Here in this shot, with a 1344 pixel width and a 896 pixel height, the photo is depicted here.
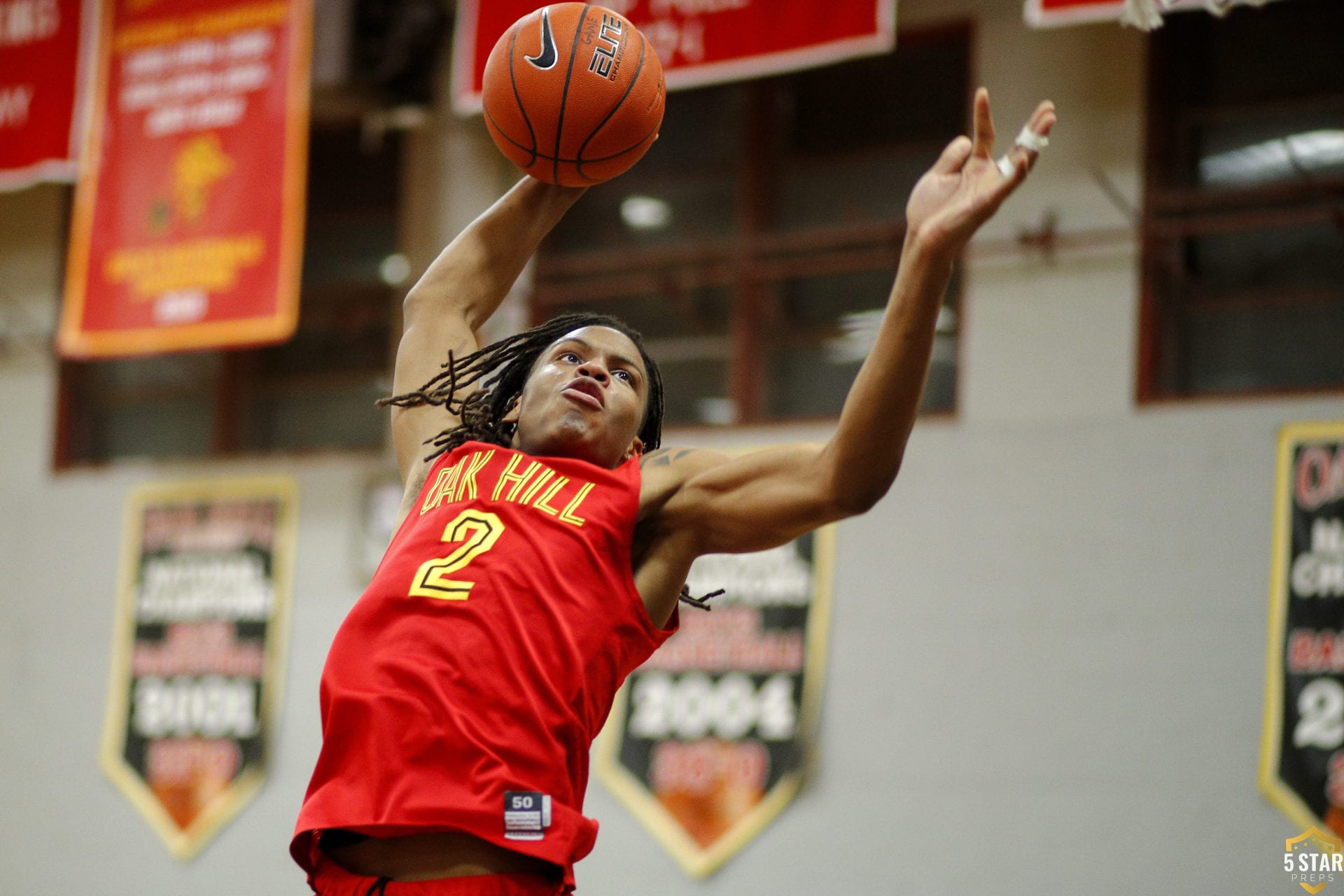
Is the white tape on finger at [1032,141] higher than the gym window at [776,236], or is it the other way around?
the gym window at [776,236]

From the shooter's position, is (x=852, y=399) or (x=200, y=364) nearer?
(x=852, y=399)

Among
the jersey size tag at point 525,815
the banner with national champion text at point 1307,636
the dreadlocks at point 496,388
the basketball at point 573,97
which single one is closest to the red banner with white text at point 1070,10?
the banner with national champion text at point 1307,636

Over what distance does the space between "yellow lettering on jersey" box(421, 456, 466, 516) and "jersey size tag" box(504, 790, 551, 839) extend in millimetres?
628

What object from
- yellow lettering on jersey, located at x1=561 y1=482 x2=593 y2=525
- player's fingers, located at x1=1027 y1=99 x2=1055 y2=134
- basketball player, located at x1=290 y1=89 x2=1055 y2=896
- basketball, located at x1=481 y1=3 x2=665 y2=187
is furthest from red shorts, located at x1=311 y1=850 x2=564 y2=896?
basketball, located at x1=481 y1=3 x2=665 y2=187

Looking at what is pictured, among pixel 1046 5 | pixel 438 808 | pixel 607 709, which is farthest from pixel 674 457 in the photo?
pixel 1046 5

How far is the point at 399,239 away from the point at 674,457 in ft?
21.5

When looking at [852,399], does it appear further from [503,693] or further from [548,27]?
[548,27]

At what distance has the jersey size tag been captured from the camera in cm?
264

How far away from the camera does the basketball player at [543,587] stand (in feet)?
8.05

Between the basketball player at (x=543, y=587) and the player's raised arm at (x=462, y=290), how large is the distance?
0.36 m

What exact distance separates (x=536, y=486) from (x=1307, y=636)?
4763mm

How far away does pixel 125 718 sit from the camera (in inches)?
361

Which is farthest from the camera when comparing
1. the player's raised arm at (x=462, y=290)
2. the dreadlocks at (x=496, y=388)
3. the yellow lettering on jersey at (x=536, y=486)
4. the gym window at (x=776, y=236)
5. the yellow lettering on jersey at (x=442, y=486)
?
the gym window at (x=776, y=236)

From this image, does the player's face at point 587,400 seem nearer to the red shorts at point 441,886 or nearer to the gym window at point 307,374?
the red shorts at point 441,886
